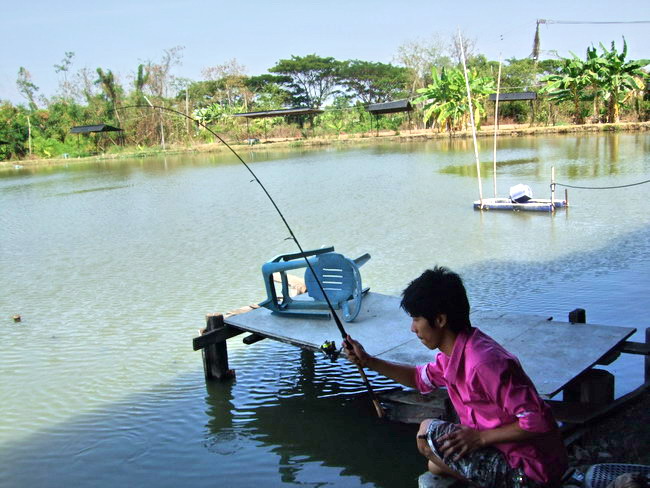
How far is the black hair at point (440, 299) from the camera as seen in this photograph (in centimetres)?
209

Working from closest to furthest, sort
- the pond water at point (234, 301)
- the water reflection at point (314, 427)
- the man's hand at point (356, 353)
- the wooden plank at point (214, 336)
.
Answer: the man's hand at point (356, 353)
the water reflection at point (314, 427)
the pond water at point (234, 301)
the wooden plank at point (214, 336)

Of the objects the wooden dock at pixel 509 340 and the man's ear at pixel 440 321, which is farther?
the wooden dock at pixel 509 340

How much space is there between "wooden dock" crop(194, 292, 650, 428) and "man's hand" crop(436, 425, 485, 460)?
1184 mm

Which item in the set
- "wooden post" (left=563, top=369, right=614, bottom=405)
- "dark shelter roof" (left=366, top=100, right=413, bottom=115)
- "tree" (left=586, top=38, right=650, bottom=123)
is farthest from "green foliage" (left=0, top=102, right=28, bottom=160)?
"wooden post" (left=563, top=369, right=614, bottom=405)

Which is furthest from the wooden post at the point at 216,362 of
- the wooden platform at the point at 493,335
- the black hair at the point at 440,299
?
the black hair at the point at 440,299

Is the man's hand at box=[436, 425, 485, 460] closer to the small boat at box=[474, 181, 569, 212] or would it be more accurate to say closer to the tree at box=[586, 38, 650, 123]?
the small boat at box=[474, 181, 569, 212]

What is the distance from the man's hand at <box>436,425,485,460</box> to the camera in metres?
2.07

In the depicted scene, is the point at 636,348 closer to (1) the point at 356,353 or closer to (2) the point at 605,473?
(2) the point at 605,473

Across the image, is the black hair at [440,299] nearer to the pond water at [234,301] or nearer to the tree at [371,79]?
the pond water at [234,301]

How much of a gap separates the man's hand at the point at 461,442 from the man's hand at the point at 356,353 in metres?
0.41

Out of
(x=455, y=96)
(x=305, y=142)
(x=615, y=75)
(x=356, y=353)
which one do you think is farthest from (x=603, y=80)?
(x=356, y=353)

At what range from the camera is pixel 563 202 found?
11156 mm

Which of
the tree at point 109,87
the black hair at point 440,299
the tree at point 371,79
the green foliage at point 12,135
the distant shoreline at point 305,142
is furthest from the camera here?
the tree at point 371,79

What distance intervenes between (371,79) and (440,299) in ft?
174
